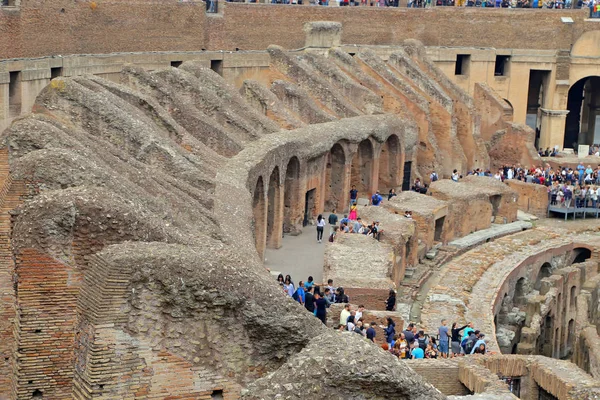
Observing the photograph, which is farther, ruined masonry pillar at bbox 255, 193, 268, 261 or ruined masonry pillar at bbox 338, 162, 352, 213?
ruined masonry pillar at bbox 338, 162, 352, 213

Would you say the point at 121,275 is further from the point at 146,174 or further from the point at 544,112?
the point at 544,112

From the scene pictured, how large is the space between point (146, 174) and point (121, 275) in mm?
6260

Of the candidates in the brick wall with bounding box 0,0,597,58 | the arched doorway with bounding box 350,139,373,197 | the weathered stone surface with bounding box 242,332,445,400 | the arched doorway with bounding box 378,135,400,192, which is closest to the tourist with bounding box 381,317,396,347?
the weathered stone surface with bounding box 242,332,445,400

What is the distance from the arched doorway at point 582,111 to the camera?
45.2 metres

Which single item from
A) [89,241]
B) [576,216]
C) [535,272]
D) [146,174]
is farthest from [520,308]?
[89,241]

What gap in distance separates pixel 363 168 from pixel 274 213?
648 cm

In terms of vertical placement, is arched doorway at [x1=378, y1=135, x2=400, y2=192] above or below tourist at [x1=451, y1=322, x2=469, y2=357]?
above

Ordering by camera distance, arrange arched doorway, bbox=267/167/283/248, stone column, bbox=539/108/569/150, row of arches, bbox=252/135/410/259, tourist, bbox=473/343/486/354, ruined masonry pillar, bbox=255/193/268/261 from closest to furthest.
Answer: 1. tourist, bbox=473/343/486/354
2. ruined masonry pillar, bbox=255/193/268/261
3. row of arches, bbox=252/135/410/259
4. arched doorway, bbox=267/167/283/248
5. stone column, bbox=539/108/569/150

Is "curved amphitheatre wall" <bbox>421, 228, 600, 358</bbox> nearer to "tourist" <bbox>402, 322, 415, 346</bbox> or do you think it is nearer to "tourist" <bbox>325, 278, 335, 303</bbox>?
"tourist" <bbox>325, 278, 335, 303</bbox>

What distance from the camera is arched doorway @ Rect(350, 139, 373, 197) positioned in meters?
32.1

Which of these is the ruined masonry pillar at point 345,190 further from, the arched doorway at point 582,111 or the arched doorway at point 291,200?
the arched doorway at point 582,111

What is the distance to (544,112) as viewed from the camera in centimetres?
4228

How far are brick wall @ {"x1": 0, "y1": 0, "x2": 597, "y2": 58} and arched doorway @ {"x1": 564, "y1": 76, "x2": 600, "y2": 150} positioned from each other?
3768mm

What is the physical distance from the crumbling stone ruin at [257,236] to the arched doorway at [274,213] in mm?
60
